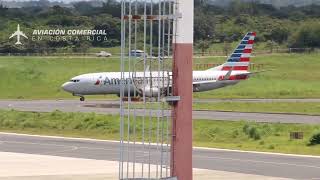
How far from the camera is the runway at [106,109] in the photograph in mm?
60625

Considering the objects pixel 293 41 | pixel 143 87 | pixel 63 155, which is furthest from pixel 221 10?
pixel 143 87

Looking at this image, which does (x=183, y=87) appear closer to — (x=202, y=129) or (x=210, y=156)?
(x=210, y=156)

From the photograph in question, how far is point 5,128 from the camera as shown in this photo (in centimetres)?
6078

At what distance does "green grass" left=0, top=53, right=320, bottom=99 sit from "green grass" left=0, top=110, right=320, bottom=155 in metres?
29.7

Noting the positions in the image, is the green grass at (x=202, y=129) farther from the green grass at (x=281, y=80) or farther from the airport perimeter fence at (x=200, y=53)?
the airport perimeter fence at (x=200, y=53)

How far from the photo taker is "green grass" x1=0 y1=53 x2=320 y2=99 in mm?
93938

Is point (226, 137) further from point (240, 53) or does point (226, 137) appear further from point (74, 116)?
point (240, 53)

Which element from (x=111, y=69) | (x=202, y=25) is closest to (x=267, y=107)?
(x=111, y=69)

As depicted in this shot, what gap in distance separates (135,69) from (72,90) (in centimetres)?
6644

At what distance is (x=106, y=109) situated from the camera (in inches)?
2849

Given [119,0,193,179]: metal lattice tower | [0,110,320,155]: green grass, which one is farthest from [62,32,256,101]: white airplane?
[119,0,193,179]: metal lattice tower

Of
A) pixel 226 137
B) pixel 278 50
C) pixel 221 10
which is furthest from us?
pixel 221 10

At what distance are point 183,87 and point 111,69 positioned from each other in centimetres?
9308

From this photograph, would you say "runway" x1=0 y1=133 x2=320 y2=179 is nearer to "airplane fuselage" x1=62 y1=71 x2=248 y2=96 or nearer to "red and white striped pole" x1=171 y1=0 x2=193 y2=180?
"red and white striped pole" x1=171 y1=0 x2=193 y2=180
